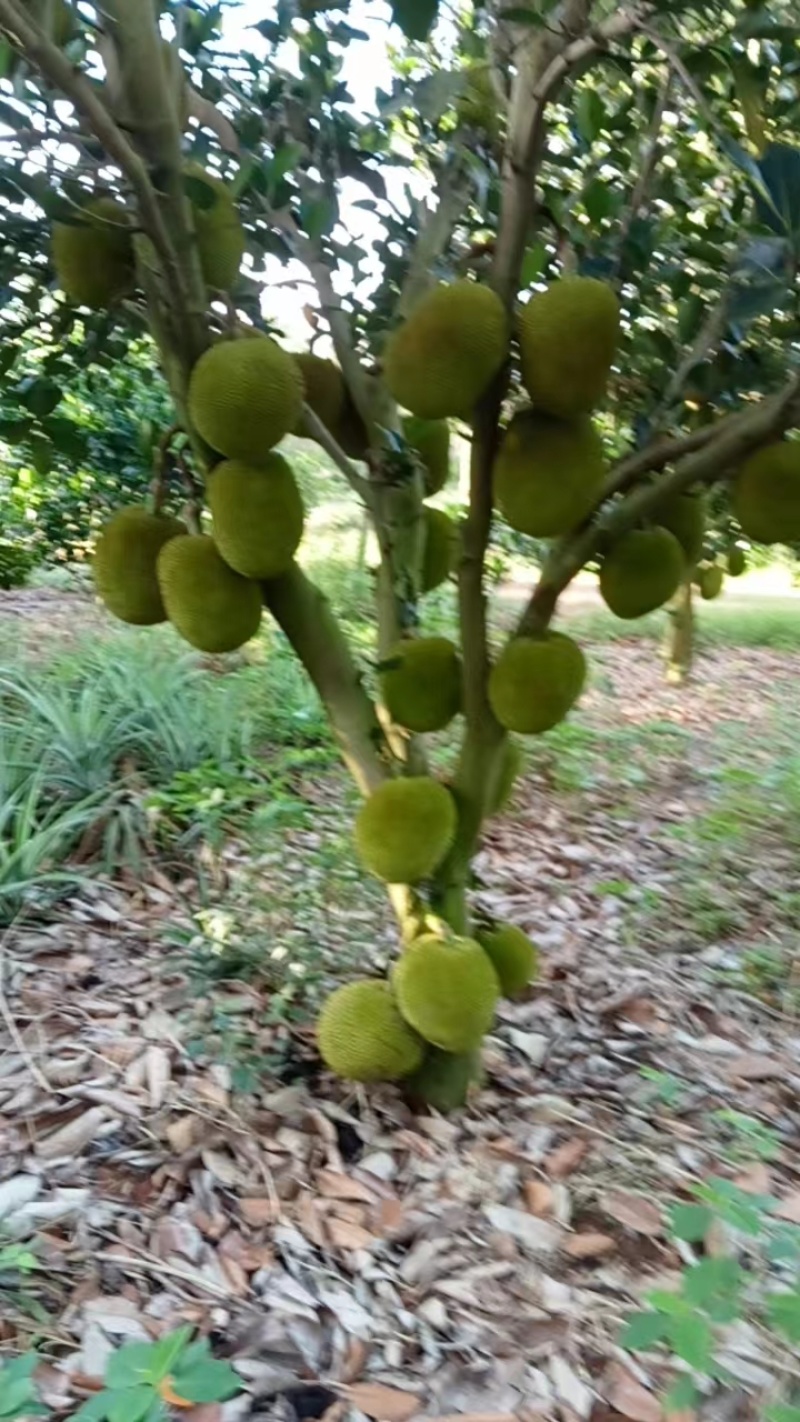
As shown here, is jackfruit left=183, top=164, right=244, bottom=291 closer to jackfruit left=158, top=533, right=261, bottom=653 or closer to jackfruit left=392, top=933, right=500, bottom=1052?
jackfruit left=158, top=533, right=261, bottom=653

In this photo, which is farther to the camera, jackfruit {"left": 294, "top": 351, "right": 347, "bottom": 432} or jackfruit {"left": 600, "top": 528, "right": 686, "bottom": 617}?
jackfruit {"left": 294, "top": 351, "right": 347, "bottom": 432}

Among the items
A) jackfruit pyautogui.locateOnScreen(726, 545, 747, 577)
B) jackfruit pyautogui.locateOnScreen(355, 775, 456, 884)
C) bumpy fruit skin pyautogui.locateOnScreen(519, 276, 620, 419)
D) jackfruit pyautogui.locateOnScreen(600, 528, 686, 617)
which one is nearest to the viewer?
bumpy fruit skin pyautogui.locateOnScreen(519, 276, 620, 419)

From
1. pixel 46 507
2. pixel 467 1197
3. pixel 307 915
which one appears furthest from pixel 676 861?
pixel 46 507

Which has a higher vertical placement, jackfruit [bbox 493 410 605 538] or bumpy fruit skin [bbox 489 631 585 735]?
jackfruit [bbox 493 410 605 538]

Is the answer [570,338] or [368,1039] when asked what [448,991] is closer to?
[368,1039]

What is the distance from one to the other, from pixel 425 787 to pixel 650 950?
1.05m

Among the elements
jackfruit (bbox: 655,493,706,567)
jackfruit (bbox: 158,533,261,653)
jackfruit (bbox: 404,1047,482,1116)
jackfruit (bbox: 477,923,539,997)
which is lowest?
jackfruit (bbox: 404,1047,482,1116)

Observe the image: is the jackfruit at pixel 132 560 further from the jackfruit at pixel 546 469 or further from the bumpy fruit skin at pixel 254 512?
the jackfruit at pixel 546 469

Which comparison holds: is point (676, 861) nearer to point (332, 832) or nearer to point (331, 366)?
point (332, 832)

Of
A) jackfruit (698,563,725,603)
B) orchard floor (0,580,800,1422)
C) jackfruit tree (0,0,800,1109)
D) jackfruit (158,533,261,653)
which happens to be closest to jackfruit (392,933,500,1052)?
jackfruit tree (0,0,800,1109)

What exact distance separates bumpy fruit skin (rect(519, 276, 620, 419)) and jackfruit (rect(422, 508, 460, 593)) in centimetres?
47

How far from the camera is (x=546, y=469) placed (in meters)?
1.29

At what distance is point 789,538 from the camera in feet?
4.33

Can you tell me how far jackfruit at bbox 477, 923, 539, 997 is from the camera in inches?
67.5
